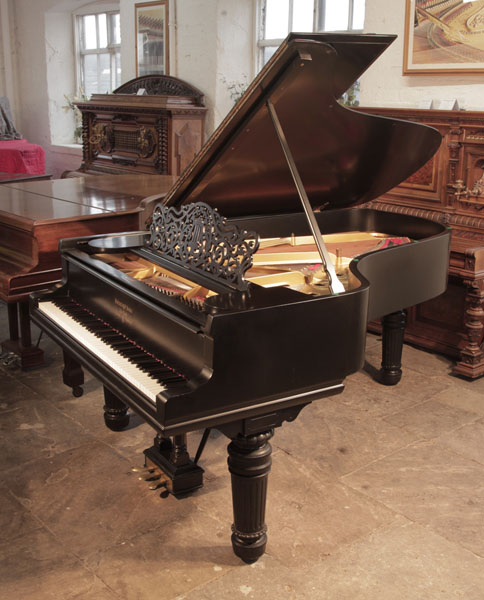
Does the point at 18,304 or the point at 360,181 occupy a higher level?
the point at 360,181

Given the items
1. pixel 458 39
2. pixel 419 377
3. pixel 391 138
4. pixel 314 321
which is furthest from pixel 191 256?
pixel 458 39

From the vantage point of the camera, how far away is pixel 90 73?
977 cm

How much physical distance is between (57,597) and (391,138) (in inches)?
93.6

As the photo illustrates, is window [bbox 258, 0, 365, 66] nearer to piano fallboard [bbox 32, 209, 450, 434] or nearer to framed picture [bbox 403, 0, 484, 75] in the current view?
framed picture [bbox 403, 0, 484, 75]

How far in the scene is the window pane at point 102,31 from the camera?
9309 millimetres

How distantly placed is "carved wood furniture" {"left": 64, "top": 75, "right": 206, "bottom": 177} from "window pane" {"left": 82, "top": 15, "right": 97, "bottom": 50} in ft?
7.11

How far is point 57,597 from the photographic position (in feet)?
7.18

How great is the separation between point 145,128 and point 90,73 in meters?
3.35

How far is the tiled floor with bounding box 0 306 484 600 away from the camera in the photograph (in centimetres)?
228

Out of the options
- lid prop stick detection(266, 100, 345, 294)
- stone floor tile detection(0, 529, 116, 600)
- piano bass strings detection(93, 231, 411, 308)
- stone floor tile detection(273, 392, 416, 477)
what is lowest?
stone floor tile detection(0, 529, 116, 600)

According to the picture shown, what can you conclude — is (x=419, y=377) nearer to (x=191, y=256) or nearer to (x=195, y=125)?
(x=191, y=256)

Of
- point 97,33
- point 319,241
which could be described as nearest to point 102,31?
point 97,33

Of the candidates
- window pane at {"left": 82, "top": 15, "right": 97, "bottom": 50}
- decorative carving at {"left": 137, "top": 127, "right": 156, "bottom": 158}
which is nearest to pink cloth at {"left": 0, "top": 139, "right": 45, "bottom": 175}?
window pane at {"left": 82, "top": 15, "right": 97, "bottom": 50}

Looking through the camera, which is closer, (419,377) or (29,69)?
(419,377)
